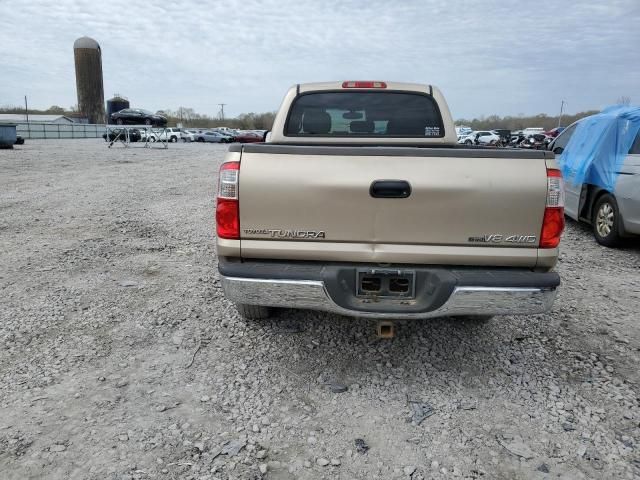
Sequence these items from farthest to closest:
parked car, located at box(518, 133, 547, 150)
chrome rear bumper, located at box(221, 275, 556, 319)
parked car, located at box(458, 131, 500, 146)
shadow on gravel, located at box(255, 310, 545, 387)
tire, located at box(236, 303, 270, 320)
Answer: parked car, located at box(458, 131, 500, 146), parked car, located at box(518, 133, 547, 150), tire, located at box(236, 303, 270, 320), shadow on gravel, located at box(255, 310, 545, 387), chrome rear bumper, located at box(221, 275, 556, 319)

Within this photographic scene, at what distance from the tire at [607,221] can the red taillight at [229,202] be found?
560cm

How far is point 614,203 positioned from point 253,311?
210 inches

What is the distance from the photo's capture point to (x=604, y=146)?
270 inches

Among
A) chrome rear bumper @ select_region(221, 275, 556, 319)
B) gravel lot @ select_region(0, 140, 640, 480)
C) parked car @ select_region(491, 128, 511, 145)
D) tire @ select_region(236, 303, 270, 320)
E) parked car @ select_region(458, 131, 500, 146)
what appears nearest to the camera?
gravel lot @ select_region(0, 140, 640, 480)

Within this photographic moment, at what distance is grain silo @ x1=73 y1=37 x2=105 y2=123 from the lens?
6800 cm

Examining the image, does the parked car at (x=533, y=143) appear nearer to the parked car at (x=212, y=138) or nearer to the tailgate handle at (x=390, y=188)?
the tailgate handle at (x=390, y=188)

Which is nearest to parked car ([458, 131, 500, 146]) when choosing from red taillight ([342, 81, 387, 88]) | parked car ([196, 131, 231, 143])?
parked car ([196, 131, 231, 143])

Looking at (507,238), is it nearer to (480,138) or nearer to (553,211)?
(553,211)

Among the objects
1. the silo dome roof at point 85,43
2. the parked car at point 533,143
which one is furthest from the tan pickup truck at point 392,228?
the silo dome roof at point 85,43

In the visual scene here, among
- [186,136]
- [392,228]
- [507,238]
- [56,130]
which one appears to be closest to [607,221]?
[507,238]

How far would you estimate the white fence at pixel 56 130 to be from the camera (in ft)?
149

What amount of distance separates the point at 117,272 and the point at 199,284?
3.39 feet

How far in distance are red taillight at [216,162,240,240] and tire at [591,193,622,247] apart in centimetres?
560

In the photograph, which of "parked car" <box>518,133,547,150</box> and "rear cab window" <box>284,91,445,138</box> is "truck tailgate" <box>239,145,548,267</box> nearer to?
"rear cab window" <box>284,91,445,138</box>
